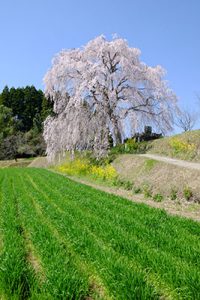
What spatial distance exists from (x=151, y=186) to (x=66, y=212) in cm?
638

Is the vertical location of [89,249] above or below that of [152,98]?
below

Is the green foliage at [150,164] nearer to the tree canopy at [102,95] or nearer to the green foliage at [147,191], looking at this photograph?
the green foliage at [147,191]

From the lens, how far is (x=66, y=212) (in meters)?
11.2

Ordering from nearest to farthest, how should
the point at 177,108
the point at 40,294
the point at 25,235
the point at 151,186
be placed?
the point at 40,294
the point at 25,235
the point at 151,186
the point at 177,108

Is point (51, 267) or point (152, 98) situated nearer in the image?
point (51, 267)

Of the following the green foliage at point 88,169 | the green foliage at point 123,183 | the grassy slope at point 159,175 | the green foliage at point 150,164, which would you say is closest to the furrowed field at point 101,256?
the grassy slope at point 159,175

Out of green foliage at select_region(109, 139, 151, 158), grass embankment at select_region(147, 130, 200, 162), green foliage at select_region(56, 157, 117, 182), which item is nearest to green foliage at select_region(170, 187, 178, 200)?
grass embankment at select_region(147, 130, 200, 162)

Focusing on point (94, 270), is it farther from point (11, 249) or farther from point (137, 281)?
point (11, 249)

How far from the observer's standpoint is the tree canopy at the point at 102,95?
96.0 ft

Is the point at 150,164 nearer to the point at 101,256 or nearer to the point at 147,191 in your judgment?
the point at 147,191

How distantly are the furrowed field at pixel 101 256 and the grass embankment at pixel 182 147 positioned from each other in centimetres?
1038

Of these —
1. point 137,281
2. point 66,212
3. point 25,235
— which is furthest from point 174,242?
point 66,212

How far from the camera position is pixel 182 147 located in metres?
22.2

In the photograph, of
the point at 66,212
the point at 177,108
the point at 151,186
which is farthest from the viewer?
the point at 177,108
